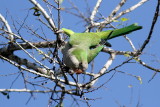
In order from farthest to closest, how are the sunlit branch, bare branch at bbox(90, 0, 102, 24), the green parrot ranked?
the sunlit branch, bare branch at bbox(90, 0, 102, 24), the green parrot

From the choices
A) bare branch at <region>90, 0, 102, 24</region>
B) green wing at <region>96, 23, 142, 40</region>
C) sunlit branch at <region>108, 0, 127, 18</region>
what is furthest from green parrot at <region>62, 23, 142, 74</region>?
sunlit branch at <region>108, 0, 127, 18</region>

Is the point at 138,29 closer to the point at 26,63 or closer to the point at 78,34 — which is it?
the point at 78,34

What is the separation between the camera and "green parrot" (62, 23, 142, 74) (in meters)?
3.50

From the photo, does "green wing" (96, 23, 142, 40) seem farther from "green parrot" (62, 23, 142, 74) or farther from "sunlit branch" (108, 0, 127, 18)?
"sunlit branch" (108, 0, 127, 18)

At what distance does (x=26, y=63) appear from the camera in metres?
5.48

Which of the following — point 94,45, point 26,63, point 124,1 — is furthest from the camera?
point 124,1

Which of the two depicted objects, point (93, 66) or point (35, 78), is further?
point (93, 66)

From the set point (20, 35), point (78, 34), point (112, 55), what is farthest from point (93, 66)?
point (20, 35)

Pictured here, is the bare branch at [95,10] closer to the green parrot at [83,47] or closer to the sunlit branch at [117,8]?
the sunlit branch at [117,8]

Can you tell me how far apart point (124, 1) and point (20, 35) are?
263 centimetres

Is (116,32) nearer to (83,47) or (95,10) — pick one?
(83,47)

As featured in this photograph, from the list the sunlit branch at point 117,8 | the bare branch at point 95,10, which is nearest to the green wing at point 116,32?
the bare branch at point 95,10

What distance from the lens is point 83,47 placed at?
12.5 ft

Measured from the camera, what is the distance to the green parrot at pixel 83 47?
11.5 ft
